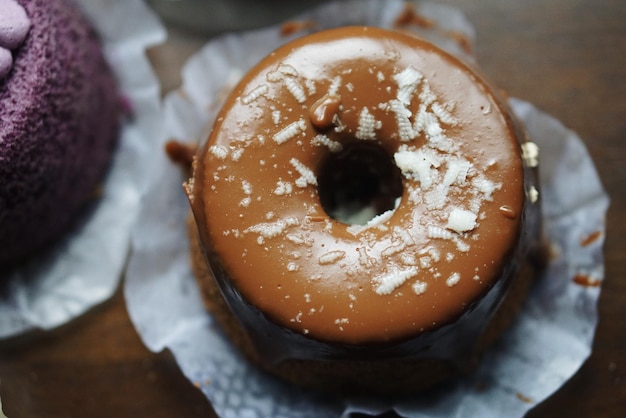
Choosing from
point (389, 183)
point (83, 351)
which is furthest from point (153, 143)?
point (389, 183)

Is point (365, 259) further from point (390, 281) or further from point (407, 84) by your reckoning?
point (407, 84)

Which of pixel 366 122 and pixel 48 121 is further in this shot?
pixel 48 121

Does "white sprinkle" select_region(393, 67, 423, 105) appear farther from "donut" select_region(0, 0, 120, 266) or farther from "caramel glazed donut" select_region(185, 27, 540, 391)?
"donut" select_region(0, 0, 120, 266)

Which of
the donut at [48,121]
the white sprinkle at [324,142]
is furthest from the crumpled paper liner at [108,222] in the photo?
the white sprinkle at [324,142]

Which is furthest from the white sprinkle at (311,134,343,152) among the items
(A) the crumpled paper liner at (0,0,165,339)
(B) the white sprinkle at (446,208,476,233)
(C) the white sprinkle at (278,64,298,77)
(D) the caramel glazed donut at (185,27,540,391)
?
(A) the crumpled paper liner at (0,0,165,339)

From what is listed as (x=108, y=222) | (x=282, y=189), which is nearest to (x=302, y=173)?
(x=282, y=189)

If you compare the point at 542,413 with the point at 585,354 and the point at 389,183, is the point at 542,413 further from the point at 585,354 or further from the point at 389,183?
the point at 389,183

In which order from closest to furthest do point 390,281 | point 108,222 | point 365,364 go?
point 390,281 < point 365,364 < point 108,222
